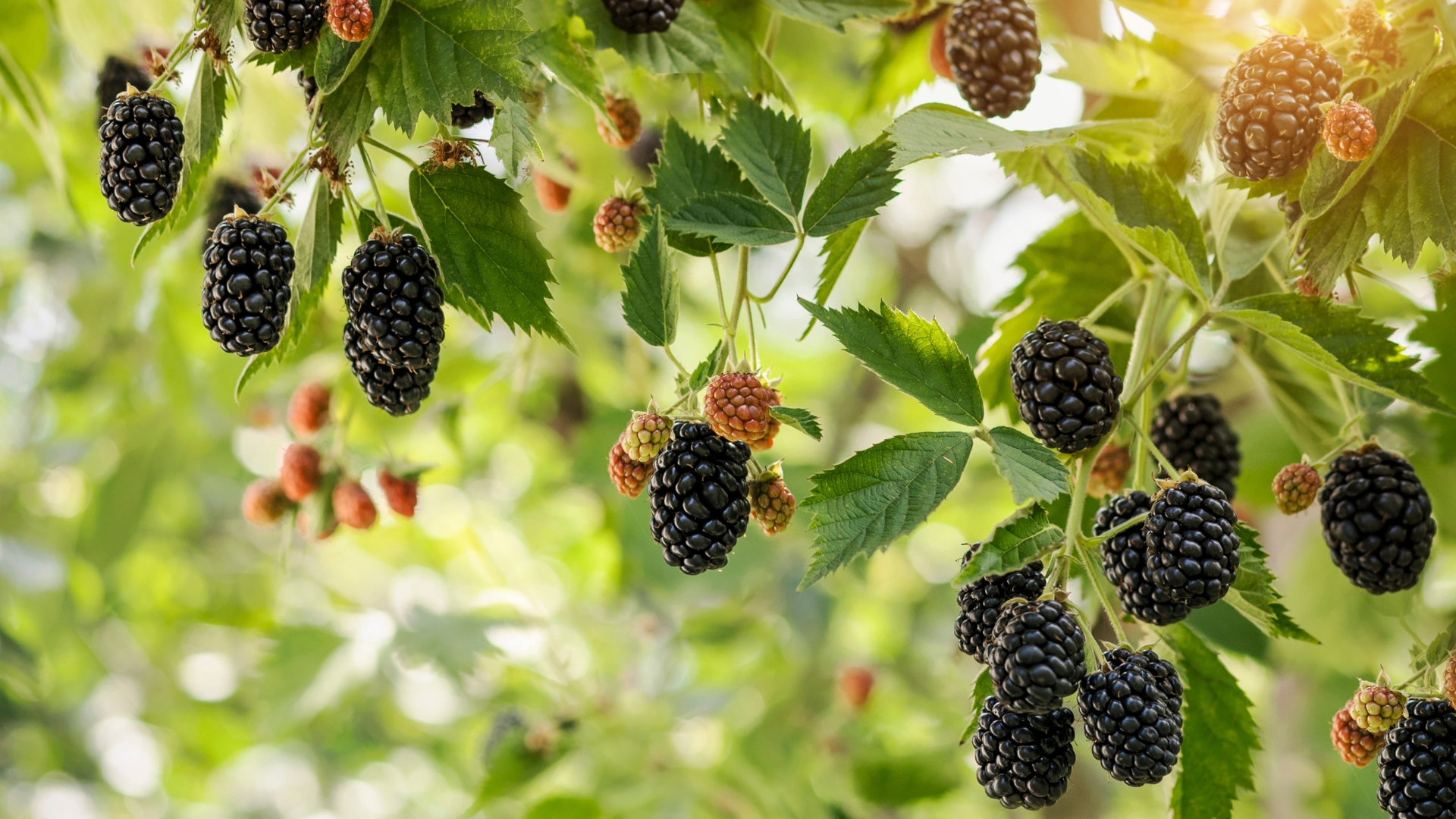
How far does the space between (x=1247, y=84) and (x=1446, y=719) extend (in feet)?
1.89

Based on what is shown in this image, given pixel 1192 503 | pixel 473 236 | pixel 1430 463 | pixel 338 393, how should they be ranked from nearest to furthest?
pixel 1192 503 → pixel 473 236 → pixel 1430 463 → pixel 338 393

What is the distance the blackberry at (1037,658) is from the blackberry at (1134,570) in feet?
0.29

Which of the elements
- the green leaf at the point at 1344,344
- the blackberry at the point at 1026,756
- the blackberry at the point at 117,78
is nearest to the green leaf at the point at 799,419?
the blackberry at the point at 1026,756

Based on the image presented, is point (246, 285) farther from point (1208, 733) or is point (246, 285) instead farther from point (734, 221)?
point (1208, 733)

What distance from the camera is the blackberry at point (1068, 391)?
831 millimetres

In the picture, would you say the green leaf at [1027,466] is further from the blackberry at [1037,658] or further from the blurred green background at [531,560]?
the blurred green background at [531,560]

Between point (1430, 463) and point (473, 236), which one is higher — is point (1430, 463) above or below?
below

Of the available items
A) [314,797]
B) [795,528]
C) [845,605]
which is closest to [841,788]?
[795,528]

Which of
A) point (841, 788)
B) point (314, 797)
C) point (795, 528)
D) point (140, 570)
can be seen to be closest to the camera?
point (841, 788)

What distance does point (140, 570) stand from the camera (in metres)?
3.99

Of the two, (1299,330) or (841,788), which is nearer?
(1299,330)

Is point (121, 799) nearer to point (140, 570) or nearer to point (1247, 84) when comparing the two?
point (140, 570)

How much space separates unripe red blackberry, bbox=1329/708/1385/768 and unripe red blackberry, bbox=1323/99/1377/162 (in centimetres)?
52

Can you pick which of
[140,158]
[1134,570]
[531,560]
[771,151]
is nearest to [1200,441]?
[1134,570]
